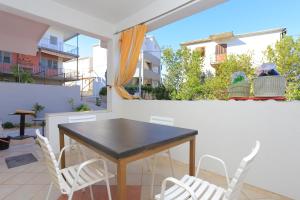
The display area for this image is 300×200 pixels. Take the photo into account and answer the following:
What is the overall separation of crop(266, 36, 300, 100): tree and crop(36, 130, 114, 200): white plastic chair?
6.89 ft

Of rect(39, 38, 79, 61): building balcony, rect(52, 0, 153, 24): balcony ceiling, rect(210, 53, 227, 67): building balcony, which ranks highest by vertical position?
rect(39, 38, 79, 61): building balcony

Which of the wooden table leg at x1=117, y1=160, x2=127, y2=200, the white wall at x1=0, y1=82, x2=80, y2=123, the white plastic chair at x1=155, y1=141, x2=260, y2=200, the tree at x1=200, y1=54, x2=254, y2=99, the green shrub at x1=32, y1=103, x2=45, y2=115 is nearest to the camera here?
the white plastic chair at x1=155, y1=141, x2=260, y2=200

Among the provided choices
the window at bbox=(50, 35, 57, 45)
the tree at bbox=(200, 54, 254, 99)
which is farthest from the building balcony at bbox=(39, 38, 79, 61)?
the tree at bbox=(200, 54, 254, 99)

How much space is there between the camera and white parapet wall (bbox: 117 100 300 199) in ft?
5.96

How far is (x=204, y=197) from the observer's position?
1.22 metres

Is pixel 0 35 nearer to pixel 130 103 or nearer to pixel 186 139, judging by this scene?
pixel 130 103

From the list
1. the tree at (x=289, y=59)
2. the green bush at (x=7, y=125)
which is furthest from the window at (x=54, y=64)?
the tree at (x=289, y=59)

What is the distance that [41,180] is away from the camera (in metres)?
2.24

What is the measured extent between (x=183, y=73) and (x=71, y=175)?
7.70 feet

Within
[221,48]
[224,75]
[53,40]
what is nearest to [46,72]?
[53,40]

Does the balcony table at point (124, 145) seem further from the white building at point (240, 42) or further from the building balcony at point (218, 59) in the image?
the white building at point (240, 42)

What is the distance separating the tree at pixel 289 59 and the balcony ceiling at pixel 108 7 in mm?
2045

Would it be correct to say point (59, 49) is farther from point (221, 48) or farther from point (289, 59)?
point (289, 59)

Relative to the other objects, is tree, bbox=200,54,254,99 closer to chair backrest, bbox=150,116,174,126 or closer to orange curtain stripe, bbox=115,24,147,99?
chair backrest, bbox=150,116,174,126
